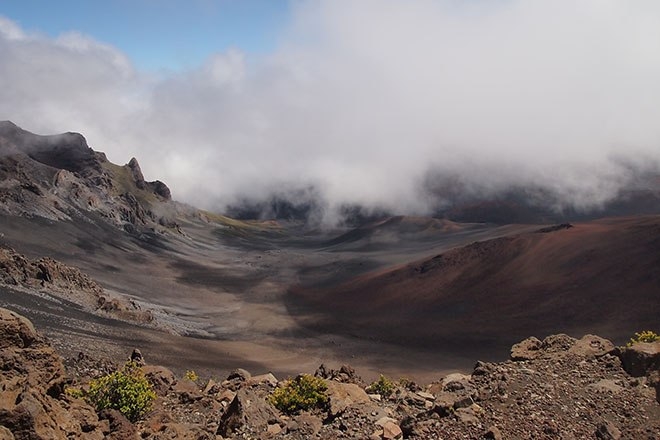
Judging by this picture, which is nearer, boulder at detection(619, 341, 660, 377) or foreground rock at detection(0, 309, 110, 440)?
foreground rock at detection(0, 309, 110, 440)

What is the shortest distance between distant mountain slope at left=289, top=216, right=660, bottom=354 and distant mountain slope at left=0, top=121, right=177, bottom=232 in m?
40.2

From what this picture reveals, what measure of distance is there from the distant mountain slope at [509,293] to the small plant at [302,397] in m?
27.5

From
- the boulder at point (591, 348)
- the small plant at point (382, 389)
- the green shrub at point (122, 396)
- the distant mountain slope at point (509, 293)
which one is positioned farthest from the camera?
the distant mountain slope at point (509, 293)

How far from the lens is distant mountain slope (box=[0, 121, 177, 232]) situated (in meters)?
71.3

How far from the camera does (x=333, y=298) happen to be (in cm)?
5653

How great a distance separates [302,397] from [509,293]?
3878cm

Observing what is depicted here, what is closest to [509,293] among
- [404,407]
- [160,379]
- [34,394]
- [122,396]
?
[404,407]

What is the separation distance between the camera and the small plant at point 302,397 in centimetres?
1002

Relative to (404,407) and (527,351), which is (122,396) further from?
(527,351)

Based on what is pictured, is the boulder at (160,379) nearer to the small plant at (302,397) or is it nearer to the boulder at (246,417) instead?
the small plant at (302,397)

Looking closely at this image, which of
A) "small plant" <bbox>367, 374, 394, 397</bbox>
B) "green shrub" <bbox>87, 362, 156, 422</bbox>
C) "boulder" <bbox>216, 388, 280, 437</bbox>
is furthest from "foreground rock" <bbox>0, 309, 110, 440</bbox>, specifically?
"small plant" <bbox>367, 374, 394, 397</bbox>

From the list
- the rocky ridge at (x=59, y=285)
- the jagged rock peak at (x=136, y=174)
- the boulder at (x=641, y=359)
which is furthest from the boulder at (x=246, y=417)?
the jagged rock peak at (x=136, y=174)

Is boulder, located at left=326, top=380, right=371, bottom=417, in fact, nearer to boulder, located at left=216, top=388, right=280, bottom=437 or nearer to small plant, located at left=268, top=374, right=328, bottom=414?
small plant, located at left=268, top=374, right=328, bottom=414

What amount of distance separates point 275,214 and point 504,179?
9134cm
